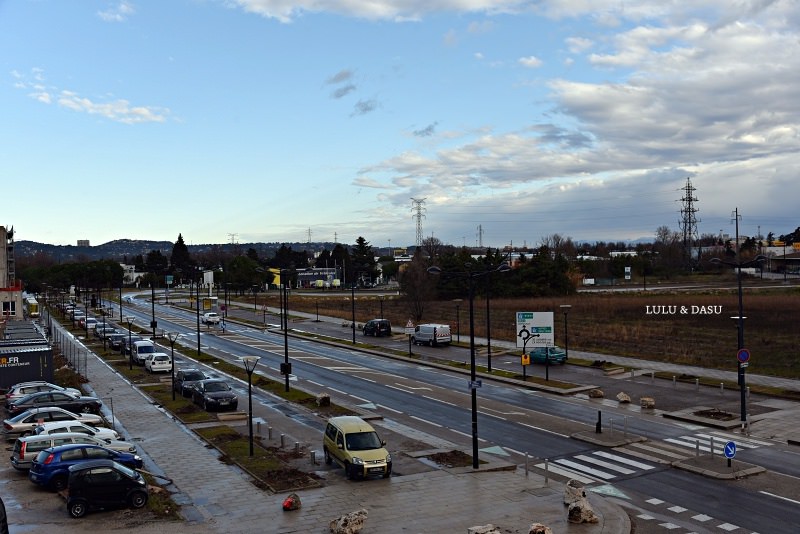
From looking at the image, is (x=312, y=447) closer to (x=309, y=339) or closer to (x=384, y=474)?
(x=384, y=474)

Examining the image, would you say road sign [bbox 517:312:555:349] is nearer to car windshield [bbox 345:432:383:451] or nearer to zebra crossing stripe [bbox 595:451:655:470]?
zebra crossing stripe [bbox 595:451:655:470]

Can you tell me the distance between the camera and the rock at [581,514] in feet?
64.3

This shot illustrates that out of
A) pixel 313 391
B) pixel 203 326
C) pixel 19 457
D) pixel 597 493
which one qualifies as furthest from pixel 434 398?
pixel 203 326

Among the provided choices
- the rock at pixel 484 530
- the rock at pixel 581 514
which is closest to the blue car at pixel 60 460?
the rock at pixel 484 530

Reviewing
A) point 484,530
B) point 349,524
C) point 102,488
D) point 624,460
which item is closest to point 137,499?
point 102,488

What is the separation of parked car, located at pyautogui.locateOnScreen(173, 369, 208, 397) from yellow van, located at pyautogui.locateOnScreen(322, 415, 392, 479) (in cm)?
1682

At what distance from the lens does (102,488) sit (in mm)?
20438

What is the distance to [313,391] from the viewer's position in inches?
1711

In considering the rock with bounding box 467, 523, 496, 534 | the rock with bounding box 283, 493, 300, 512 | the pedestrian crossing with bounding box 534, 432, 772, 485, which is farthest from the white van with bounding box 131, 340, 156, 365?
the rock with bounding box 467, 523, 496, 534

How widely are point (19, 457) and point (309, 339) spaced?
50.2 metres

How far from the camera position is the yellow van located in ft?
79.3

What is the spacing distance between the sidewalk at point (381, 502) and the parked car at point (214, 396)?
26.7 ft

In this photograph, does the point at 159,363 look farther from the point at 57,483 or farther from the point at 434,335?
the point at 57,483

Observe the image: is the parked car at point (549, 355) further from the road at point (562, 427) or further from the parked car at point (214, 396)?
the parked car at point (214, 396)
